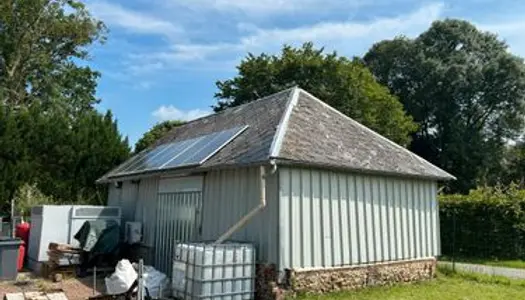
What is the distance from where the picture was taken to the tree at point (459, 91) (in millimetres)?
35188

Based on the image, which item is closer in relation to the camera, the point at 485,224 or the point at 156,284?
the point at 156,284

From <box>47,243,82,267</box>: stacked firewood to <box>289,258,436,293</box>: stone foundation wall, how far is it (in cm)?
551

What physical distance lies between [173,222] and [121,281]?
2.35m

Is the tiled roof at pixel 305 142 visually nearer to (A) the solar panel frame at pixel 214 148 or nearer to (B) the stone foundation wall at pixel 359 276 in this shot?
(A) the solar panel frame at pixel 214 148

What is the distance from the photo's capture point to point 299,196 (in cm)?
895

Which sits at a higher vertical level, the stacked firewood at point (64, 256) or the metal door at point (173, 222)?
the metal door at point (173, 222)

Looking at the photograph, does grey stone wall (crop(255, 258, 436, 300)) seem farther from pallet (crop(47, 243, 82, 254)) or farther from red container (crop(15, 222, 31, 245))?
red container (crop(15, 222, 31, 245))

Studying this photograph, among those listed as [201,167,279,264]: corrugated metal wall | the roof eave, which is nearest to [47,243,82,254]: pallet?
[201,167,279,264]: corrugated metal wall

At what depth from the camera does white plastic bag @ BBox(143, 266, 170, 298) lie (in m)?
9.12

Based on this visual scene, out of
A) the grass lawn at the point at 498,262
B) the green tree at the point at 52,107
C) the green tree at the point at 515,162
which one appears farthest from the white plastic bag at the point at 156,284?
the green tree at the point at 515,162

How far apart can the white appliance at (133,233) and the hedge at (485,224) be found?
10.8m

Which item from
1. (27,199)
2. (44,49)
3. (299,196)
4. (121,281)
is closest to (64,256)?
(121,281)

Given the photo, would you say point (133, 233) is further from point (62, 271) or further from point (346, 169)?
point (346, 169)

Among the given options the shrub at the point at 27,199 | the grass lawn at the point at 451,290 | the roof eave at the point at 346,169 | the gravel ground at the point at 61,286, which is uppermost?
the roof eave at the point at 346,169
